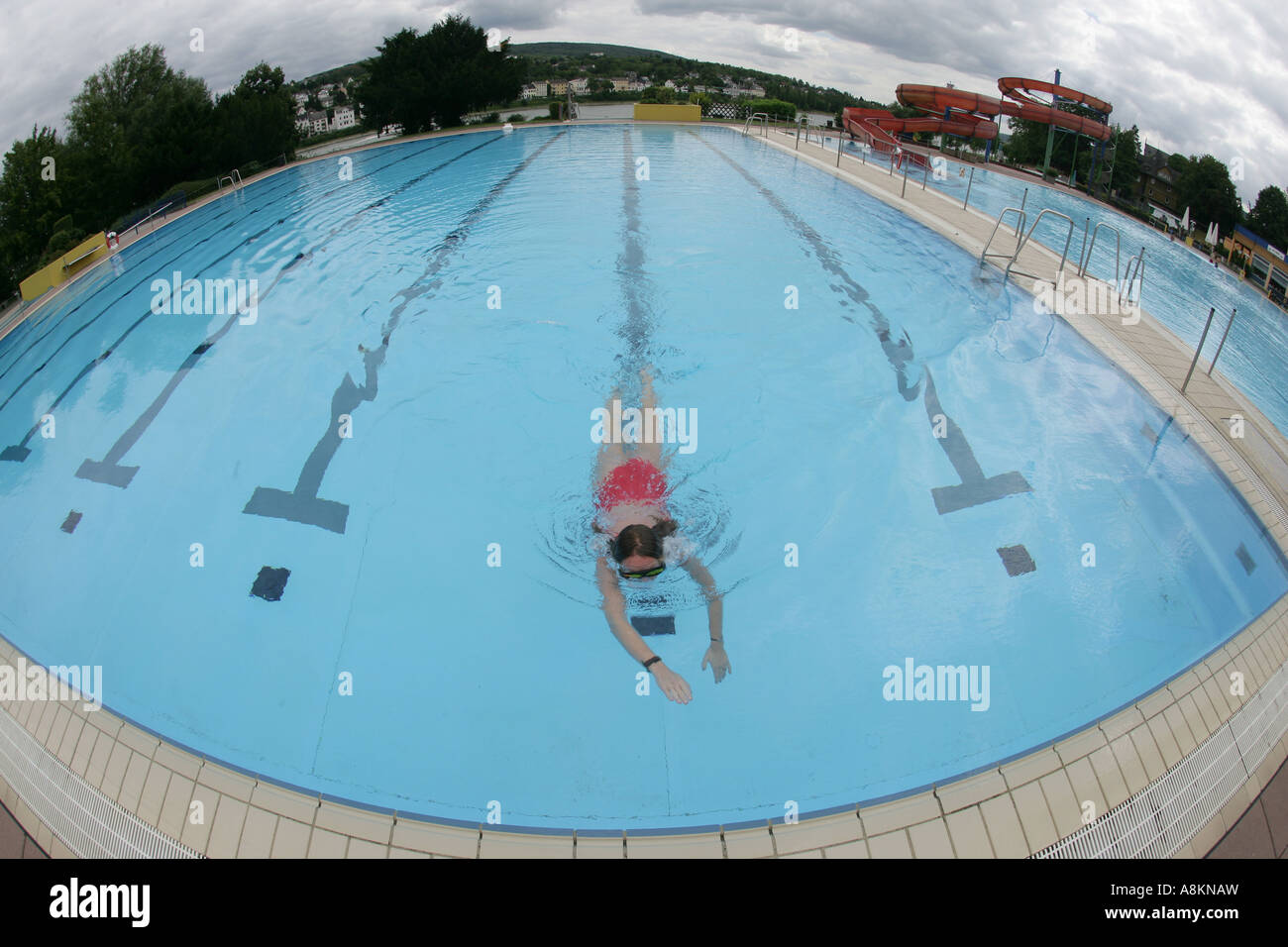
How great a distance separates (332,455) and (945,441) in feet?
13.9

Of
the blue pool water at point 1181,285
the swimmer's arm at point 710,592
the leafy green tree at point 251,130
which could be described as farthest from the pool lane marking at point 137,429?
the leafy green tree at point 251,130

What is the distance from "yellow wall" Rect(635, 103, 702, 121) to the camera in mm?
20016

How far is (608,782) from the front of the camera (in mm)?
2727

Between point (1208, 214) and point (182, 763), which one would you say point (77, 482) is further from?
point (1208, 214)

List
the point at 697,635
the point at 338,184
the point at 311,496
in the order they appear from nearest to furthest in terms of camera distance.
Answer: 1. the point at 697,635
2. the point at 311,496
3. the point at 338,184

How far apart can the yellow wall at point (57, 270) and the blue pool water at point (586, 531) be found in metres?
1.42

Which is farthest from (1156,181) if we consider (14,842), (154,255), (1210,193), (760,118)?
(14,842)

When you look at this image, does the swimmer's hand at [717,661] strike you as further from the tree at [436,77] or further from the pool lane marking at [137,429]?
the tree at [436,77]

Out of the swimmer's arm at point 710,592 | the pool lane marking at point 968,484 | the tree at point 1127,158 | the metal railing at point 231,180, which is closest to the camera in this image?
the swimmer's arm at point 710,592

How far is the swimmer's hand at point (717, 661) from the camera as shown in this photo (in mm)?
3207

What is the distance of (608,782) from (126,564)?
3187 mm

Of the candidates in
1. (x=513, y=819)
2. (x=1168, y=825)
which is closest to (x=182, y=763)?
(x=513, y=819)

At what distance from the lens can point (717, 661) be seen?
3.26 metres

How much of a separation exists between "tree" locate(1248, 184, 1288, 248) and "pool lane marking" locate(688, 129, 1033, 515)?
1821 inches
